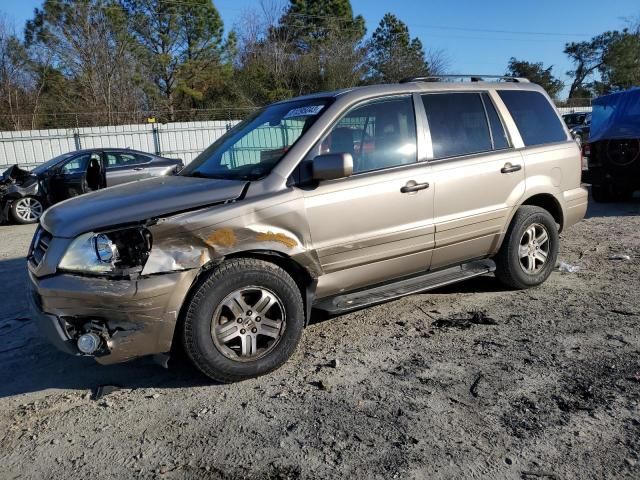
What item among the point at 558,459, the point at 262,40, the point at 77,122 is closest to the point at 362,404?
the point at 558,459

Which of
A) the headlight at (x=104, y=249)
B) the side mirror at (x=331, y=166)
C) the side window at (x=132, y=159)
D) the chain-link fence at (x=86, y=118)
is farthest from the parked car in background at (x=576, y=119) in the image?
the headlight at (x=104, y=249)

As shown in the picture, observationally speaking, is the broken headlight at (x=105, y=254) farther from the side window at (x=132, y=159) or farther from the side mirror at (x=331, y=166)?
the side window at (x=132, y=159)

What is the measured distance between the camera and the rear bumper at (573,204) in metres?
5.23

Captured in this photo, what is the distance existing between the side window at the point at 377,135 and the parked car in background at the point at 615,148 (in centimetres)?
628

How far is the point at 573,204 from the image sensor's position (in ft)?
17.3

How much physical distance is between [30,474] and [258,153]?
95.5 inches

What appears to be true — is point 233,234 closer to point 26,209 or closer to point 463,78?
point 463,78

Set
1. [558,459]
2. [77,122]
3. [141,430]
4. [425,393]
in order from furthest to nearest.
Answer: [77,122]
[425,393]
[141,430]
[558,459]

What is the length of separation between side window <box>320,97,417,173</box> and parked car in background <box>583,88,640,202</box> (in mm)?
6280

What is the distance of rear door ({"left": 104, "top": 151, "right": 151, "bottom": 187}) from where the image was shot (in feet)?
37.8

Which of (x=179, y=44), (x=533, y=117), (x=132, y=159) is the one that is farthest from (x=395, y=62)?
(x=533, y=117)

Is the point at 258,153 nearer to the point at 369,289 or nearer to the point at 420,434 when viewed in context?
the point at 369,289

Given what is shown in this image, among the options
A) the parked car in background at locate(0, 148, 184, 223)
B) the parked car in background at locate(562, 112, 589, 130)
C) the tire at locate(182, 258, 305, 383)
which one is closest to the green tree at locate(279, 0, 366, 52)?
the parked car in background at locate(562, 112, 589, 130)

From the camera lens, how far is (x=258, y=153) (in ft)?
13.0
